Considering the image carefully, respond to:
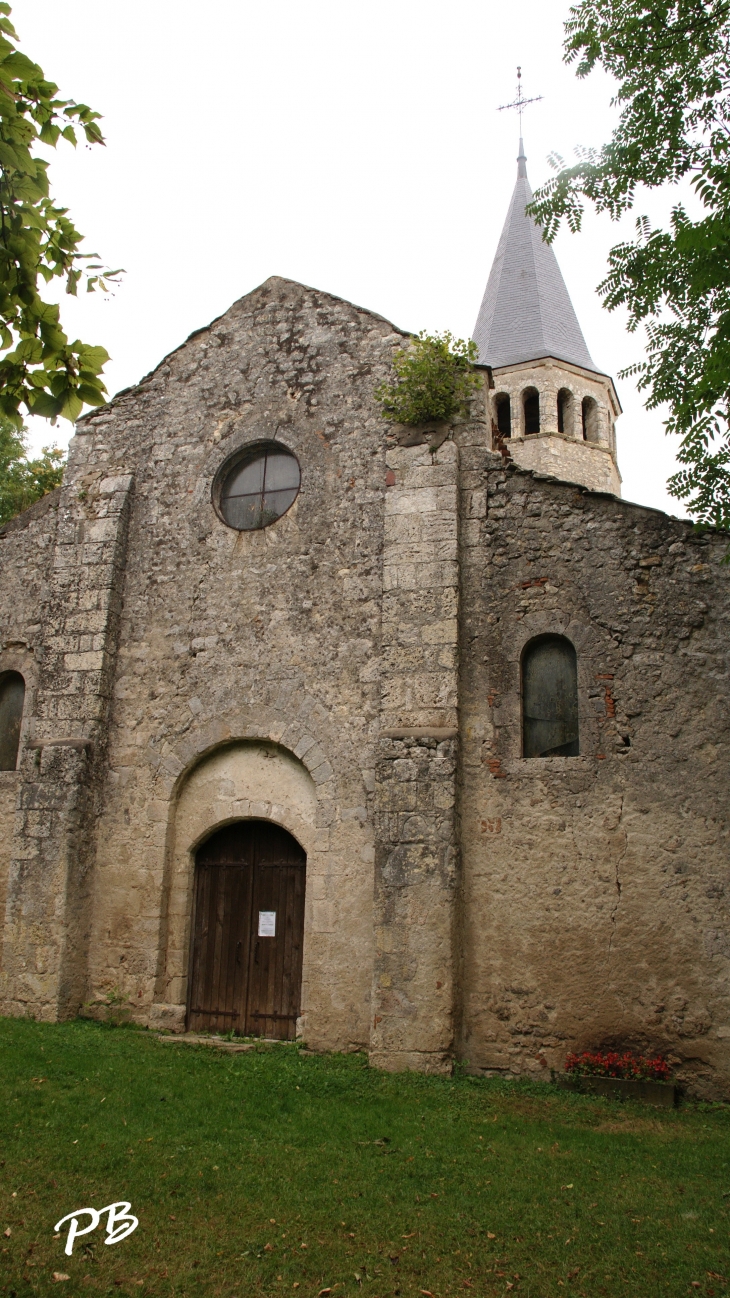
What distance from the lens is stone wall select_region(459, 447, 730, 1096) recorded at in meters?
6.87

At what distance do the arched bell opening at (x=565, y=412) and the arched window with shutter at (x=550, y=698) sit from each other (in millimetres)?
13659

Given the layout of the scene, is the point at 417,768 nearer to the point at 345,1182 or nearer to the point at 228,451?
the point at 345,1182

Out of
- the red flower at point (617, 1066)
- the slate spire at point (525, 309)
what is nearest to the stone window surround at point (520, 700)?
the red flower at point (617, 1066)

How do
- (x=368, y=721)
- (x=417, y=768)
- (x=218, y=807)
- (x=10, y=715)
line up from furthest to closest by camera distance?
(x=10, y=715) → (x=218, y=807) → (x=368, y=721) → (x=417, y=768)

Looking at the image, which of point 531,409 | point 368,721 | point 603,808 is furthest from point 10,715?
point 531,409

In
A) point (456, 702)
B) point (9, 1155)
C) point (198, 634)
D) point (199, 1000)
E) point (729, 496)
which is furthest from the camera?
point (198, 634)

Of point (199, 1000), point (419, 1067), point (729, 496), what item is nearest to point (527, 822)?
point (419, 1067)

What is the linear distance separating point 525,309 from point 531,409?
2.84m

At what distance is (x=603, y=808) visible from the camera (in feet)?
23.9

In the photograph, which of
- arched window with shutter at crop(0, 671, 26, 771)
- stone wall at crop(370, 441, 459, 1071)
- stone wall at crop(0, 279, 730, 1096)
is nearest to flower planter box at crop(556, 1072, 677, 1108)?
stone wall at crop(0, 279, 730, 1096)

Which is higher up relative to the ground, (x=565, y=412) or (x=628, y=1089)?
(x=565, y=412)

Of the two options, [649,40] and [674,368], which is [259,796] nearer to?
[674,368]

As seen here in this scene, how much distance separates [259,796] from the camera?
8586 mm

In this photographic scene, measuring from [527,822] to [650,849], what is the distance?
3.27ft
